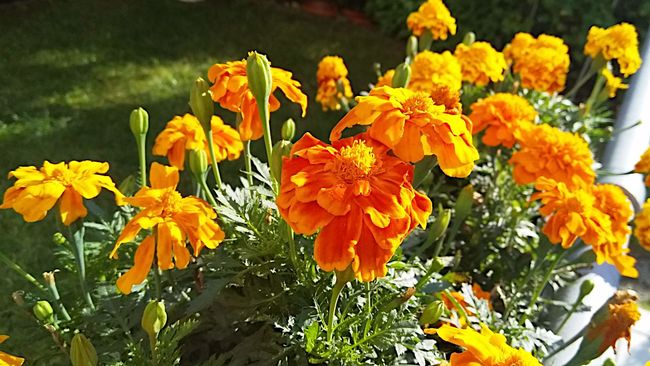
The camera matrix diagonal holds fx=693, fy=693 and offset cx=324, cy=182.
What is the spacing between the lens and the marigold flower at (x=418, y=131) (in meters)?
0.98

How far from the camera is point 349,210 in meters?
0.89

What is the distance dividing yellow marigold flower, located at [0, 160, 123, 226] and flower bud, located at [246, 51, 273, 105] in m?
0.32

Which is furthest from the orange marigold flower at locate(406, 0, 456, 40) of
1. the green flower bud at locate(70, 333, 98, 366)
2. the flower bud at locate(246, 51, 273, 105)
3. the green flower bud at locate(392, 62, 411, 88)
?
the green flower bud at locate(70, 333, 98, 366)

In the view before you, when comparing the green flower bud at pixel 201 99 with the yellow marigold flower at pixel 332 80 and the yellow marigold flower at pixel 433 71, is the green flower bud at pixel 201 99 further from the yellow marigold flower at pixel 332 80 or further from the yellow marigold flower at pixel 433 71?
the yellow marigold flower at pixel 332 80

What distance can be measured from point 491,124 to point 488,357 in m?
0.94

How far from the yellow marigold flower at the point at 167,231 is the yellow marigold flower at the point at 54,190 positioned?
3.4 inches

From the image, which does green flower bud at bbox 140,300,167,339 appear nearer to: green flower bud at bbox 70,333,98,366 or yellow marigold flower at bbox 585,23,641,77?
green flower bud at bbox 70,333,98,366

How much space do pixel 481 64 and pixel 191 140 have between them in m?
0.88

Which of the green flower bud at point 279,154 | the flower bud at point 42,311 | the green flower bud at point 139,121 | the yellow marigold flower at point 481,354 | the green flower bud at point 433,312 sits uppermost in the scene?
the green flower bud at point 279,154

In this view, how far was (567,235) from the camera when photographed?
1353 mm

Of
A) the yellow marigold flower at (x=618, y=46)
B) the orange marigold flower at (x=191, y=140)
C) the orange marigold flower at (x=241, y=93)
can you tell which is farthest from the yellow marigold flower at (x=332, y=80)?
the orange marigold flower at (x=241, y=93)

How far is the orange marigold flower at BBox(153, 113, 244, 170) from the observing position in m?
1.47

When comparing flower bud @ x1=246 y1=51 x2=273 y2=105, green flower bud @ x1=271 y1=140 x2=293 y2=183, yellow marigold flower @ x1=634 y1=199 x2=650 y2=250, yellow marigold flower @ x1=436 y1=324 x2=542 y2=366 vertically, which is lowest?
yellow marigold flower @ x1=634 y1=199 x2=650 y2=250

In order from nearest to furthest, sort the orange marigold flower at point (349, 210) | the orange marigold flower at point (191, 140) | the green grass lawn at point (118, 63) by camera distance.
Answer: the orange marigold flower at point (349, 210) → the orange marigold flower at point (191, 140) → the green grass lawn at point (118, 63)
